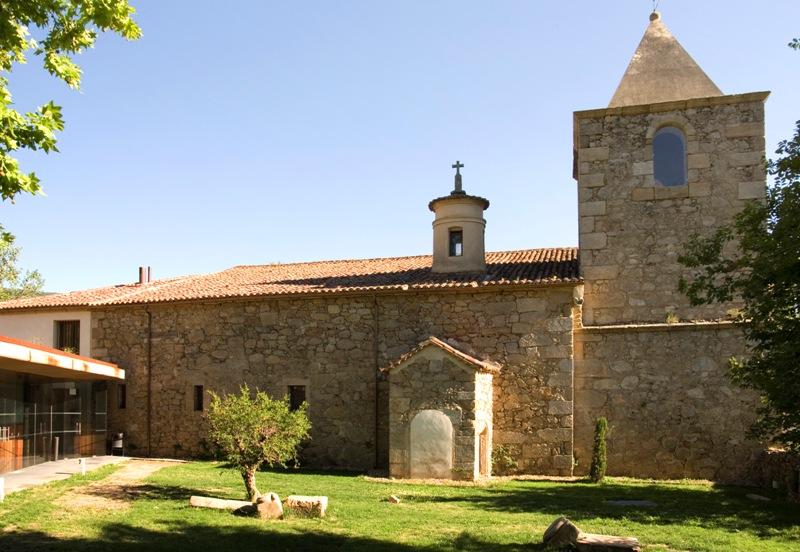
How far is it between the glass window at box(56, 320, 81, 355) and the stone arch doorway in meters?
10.8

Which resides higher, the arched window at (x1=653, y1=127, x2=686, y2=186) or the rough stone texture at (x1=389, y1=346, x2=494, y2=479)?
the arched window at (x1=653, y1=127, x2=686, y2=186)

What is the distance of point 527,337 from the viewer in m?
16.9

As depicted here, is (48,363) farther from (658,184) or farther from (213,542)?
(658,184)

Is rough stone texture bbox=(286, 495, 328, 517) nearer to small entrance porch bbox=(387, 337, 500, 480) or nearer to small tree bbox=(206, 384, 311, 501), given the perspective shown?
small tree bbox=(206, 384, 311, 501)

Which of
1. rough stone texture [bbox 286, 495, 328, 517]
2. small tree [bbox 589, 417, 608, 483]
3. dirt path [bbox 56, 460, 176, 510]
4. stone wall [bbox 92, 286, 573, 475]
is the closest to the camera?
rough stone texture [bbox 286, 495, 328, 517]

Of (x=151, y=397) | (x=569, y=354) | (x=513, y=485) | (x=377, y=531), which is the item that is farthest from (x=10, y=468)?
(x=569, y=354)

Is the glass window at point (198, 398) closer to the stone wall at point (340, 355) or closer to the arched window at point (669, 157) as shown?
the stone wall at point (340, 355)

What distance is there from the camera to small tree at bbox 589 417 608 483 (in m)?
15.5

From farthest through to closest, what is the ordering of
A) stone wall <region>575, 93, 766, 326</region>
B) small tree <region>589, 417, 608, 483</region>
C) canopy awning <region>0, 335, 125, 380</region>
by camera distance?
1. stone wall <region>575, 93, 766, 326</region>
2. small tree <region>589, 417, 608, 483</region>
3. canopy awning <region>0, 335, 125, 380</region>

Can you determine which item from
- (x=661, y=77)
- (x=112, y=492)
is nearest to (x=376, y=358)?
(x=112, y=492)

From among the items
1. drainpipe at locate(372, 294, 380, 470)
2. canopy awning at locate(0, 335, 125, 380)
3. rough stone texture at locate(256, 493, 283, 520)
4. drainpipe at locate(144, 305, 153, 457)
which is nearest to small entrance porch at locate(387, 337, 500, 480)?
drainpipe at locate(372, 294, 380, 470)

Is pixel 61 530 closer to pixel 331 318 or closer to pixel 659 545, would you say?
pixel 659 545

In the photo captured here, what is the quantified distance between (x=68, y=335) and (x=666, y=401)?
53.1 feet

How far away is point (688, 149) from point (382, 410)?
963cm
